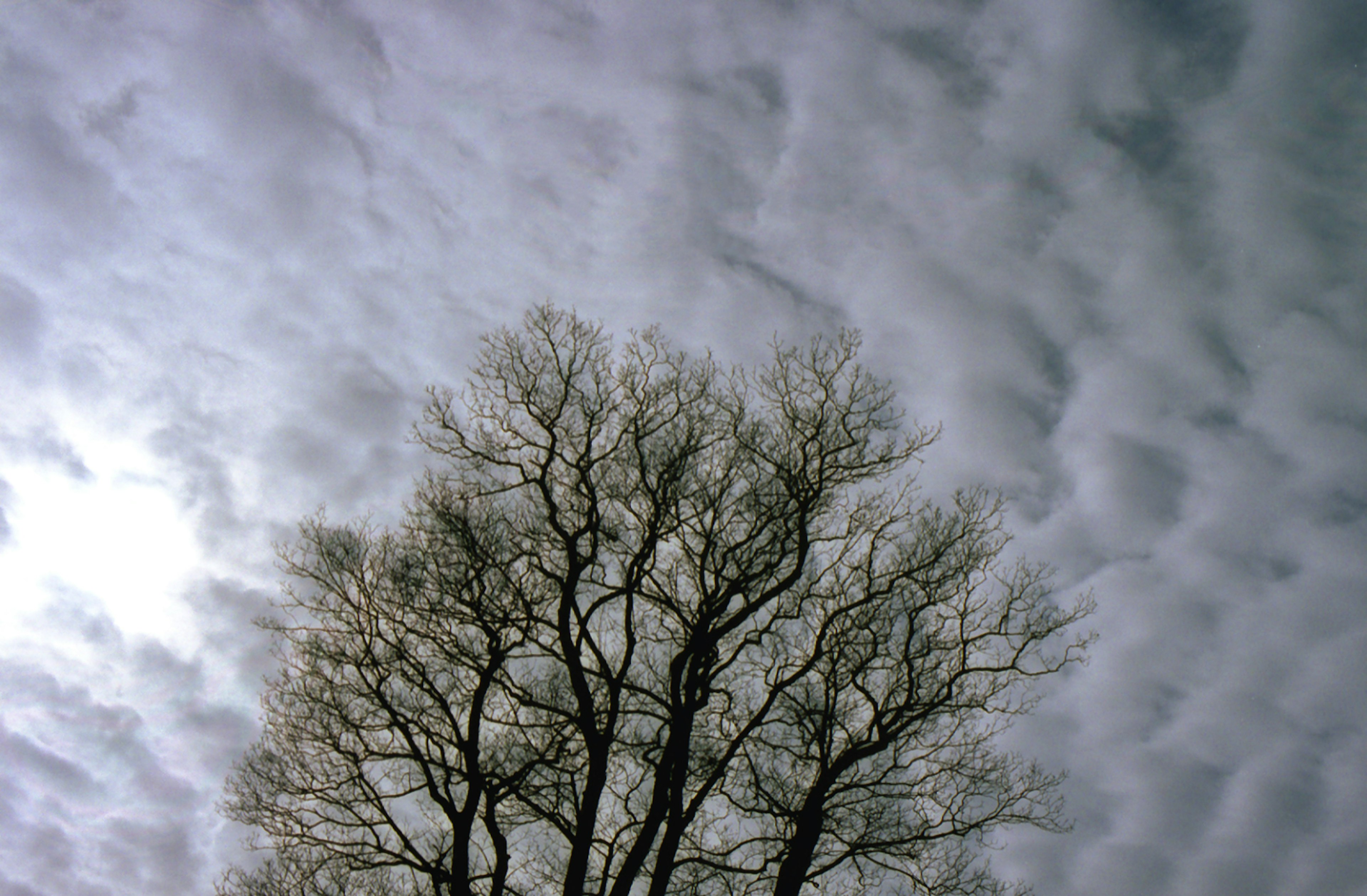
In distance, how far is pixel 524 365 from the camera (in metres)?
12.0

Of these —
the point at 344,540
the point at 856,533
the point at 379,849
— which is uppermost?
the point at 856,533

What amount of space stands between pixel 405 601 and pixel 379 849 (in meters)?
3.40

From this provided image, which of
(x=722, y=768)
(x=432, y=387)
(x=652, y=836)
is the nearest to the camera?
(x=652, y=836)

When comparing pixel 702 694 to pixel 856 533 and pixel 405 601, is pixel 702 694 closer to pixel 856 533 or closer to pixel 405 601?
pixel 856 533

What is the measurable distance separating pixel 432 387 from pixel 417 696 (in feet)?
15.2

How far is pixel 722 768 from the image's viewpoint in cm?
1093

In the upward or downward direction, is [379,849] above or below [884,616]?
below

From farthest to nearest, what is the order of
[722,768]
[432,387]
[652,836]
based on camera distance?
[432,387]
[722,768]
[652,836]

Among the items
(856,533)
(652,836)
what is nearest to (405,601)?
(652,836)

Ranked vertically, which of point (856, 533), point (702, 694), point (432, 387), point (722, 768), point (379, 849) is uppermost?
point (432, 387)

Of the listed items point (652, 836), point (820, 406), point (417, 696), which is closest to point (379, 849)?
point (417, 696)

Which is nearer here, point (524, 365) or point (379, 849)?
point (379, 849)

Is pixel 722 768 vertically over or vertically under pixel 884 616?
under

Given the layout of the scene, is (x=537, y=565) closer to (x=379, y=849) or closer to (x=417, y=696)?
(x=417, y=696)
